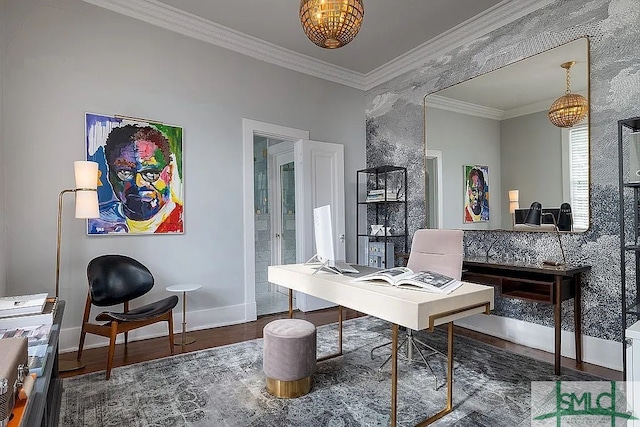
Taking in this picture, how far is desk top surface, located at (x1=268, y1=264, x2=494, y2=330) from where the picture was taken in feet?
5.28

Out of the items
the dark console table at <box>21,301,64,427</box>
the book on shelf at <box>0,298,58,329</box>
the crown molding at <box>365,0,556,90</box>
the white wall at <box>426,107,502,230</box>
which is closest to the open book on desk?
the dark console table at <box>21,301,64,427</box>

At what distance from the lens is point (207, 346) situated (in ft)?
10.4

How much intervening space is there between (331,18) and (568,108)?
2295 mm

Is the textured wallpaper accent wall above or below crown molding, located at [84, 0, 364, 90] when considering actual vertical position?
below

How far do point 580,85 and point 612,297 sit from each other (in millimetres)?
1677

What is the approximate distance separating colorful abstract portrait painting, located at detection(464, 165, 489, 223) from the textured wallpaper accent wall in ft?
0.64

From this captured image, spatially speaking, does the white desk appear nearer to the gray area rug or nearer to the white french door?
the gray area rug

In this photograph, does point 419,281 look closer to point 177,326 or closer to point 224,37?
point 177,326

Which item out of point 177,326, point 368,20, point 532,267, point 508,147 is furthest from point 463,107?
point 177,326

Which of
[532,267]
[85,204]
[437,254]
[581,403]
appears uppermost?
[85,204]

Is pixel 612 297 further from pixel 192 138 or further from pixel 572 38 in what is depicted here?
pixel 192 138

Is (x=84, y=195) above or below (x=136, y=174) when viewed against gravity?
below

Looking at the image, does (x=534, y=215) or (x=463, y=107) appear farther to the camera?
(x=463, y=107)

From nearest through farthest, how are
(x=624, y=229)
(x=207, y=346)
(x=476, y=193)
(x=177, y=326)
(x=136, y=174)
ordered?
(x=624, y=229), (x=207, y=346), (x=136, y=174), (x=177, y=326), (x=476, y=193)
